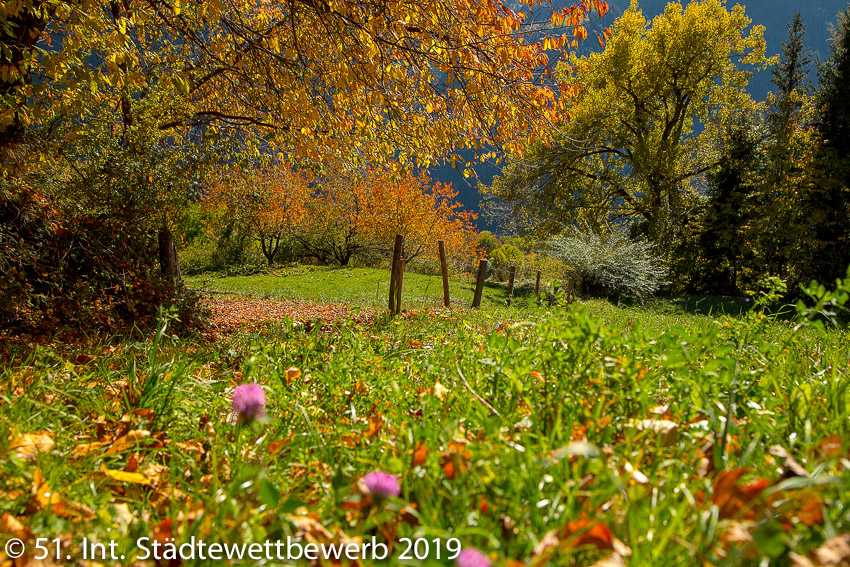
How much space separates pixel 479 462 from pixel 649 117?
26077 millimetres

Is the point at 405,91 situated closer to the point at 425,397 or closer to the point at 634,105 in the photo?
the point at 425,397

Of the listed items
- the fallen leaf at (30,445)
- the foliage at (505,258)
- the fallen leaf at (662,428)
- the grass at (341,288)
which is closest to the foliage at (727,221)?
the grass at (341,288)

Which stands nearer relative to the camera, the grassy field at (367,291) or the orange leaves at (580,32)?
the orange leaves at (580,32)

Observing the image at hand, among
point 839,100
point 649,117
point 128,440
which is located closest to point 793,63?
point 649,117

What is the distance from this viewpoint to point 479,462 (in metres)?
1.13

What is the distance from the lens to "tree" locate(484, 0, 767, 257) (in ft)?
65.8

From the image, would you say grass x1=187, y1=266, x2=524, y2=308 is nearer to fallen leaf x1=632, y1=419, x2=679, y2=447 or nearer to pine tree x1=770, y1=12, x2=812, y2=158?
fallen leaf x1=632, y1=419, x2=679, y2=447

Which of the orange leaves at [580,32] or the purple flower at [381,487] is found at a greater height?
the orange leaves at [580,32]

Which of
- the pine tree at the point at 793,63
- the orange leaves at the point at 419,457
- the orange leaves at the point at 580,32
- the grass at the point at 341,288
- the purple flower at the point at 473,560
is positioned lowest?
the grass at the point at 341,288

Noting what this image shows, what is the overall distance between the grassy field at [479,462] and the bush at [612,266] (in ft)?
54.2

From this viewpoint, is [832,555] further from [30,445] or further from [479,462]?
[30,445]

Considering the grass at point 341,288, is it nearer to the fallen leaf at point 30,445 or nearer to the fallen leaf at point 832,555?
the fallen leaf at point 30,445

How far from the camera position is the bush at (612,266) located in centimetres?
1777

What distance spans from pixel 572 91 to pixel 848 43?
1520 cm
